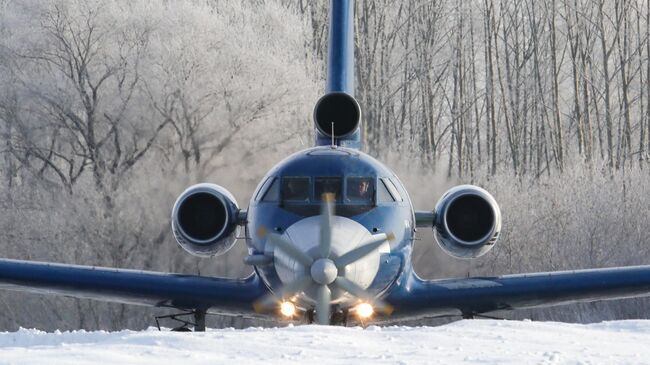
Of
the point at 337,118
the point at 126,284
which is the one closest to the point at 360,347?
the point at 126,284

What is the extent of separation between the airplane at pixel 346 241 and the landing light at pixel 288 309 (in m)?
0.03

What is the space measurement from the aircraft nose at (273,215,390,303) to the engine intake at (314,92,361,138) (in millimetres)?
3015

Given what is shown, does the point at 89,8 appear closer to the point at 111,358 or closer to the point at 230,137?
the point at 230,137

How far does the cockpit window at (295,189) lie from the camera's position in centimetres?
1614

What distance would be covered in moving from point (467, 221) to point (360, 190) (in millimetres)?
2253

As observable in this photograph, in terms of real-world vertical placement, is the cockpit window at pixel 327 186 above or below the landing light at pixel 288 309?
above

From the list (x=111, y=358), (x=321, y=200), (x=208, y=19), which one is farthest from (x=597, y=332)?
(x=208, y=19)

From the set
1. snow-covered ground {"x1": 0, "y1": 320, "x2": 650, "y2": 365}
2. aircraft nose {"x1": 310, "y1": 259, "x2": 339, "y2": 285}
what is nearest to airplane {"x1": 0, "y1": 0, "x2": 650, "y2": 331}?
aircraft nose {"x1": 310, "y1": 259, "x2": 339, "y2": 285}

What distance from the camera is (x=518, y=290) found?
57.8 ft

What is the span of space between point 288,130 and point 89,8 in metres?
9.75

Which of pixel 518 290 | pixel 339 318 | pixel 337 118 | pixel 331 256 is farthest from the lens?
pixel 337 118

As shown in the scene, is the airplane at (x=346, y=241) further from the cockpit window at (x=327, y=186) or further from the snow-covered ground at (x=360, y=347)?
the snow-covered ground at (x=360, y=347)

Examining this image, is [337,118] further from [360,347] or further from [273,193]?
[360,347]

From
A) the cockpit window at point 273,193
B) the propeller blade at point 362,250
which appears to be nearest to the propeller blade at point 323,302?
the propeller blade at point 362,250
